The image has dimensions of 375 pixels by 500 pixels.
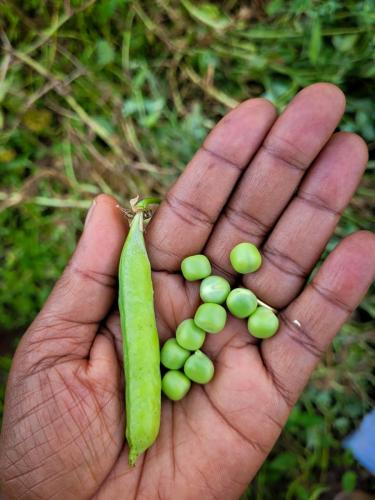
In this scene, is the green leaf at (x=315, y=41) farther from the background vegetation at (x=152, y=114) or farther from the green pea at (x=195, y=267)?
the green pea at (x=195, y=267)

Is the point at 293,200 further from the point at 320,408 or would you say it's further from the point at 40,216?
the point at 40,216

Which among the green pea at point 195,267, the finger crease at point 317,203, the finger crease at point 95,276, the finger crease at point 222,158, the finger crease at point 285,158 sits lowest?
the finger crease at point 95,276

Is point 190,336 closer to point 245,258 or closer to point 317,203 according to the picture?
point 245,258

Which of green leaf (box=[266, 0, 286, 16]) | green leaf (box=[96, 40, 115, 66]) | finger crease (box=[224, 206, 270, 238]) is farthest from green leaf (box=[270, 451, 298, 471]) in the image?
green leaf (box=[96, 40, 115, 66])

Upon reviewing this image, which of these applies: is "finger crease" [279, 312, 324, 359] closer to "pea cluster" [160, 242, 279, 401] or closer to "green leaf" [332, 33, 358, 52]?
"pea cluster" [160, 242, 279, 401]

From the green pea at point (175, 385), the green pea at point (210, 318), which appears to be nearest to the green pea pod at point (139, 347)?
the green pea at point (175, 385)

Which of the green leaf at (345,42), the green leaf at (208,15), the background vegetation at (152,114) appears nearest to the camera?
the green leaf at (345,42)

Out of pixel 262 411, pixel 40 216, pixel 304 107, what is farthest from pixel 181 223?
pixel 40 216
